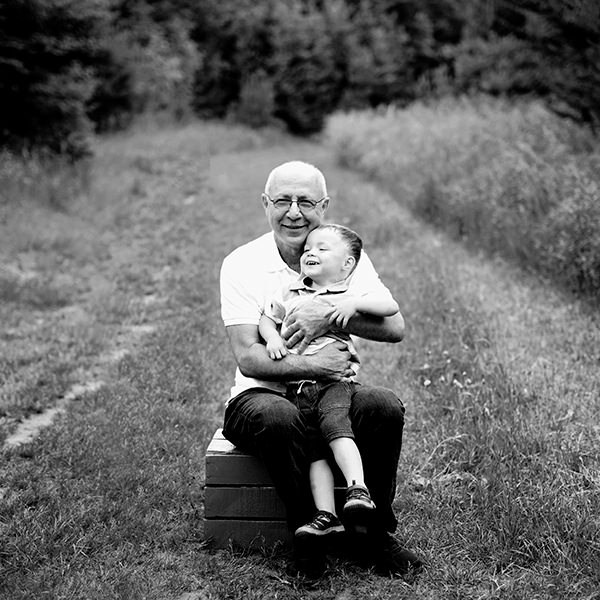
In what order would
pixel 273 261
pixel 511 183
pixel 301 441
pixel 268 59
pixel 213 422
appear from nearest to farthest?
1. pixel 301 441
2. pixel 273 261
3. pixel 213 422
4. pixel 511 183
5. pixel 268 59

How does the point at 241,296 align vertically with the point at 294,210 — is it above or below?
below

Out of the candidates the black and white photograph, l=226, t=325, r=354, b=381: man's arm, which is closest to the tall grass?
the black and white photograph

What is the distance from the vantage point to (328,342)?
11.3 feet

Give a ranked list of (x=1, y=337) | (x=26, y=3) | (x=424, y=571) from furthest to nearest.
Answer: (x=26, y=3) → (x=1, y=337) → (x=424, y=571)

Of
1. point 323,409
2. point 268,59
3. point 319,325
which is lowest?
point 268,59

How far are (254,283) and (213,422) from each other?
4.91 ft

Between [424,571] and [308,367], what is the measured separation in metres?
0.96

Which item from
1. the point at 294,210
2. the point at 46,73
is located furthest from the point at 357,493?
the point at 46,73

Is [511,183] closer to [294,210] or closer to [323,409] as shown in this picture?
[294,210]

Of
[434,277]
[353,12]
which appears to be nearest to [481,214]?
[434,277]

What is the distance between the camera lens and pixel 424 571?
10.6 ft

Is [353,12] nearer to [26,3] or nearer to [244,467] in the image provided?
[26,3]

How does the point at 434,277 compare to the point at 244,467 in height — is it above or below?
below

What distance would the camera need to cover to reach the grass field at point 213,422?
10.5 feet
